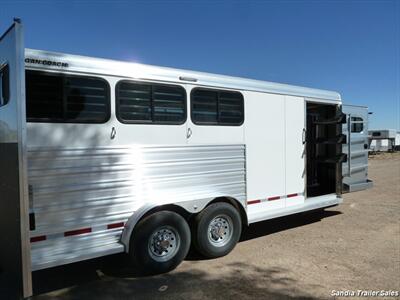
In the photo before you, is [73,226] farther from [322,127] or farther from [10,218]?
[322,127]

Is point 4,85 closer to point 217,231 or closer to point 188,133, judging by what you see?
point 188,133

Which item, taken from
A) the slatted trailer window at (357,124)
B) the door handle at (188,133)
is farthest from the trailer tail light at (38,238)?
the slatted trailer window at (357,124)

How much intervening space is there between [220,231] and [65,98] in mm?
2851

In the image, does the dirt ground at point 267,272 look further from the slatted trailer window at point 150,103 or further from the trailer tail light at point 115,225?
the slatted trailer window at point 150,103

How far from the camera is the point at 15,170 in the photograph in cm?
303

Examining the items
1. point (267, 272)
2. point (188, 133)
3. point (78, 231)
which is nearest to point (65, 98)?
point (78, 231)

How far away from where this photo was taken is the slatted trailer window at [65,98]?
3.75 m

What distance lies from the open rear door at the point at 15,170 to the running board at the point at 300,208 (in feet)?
11.5

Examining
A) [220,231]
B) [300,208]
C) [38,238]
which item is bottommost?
[220,231]

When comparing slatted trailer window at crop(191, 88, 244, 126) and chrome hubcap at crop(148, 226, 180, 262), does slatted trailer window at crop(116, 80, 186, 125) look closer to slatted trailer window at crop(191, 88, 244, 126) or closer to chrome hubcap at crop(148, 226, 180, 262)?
slatted trailer window at crop(191, 88, 244, 126)

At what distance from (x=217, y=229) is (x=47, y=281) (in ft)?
7.71

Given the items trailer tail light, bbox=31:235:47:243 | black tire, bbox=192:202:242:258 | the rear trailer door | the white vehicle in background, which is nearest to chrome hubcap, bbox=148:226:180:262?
black tire, bbox=192:202:242:258

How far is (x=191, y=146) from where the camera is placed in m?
5.00

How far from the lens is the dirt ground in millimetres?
4098
